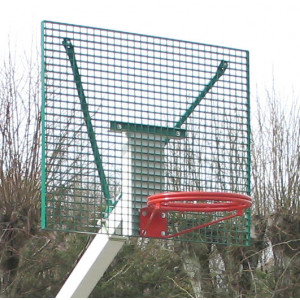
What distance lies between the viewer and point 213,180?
424 cm

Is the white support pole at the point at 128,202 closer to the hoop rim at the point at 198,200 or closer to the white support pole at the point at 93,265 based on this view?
the white support pole at the point at 93,265

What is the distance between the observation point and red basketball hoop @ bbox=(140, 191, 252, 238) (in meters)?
3.72

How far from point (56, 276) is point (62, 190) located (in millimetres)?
5458

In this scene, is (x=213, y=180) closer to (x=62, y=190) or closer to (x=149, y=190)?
(x=149, y=190)

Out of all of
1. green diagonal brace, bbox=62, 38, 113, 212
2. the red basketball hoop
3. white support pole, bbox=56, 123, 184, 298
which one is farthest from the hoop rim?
green diagonal brace, bbox=62, 38, 113, 212

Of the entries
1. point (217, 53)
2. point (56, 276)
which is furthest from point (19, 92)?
point (217, 53)

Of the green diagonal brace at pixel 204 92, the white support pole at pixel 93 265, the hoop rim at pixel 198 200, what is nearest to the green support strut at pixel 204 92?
the green diagonal brace at pixel 204 92

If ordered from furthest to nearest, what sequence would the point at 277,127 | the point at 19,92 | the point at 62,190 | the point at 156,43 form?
the point at 277,127 < the point at 19,92 < the point at 156,43 < the point at 62,190

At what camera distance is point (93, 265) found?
4.05 metres

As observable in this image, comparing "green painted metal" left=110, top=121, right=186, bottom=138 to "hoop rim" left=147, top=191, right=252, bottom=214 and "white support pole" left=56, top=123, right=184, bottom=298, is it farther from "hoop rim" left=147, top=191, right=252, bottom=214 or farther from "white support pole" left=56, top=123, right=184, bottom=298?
"hoop rim" left=147, top=191, right=252, bottom=214

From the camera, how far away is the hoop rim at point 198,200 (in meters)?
3.71

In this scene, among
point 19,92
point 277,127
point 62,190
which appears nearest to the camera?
point 62,190

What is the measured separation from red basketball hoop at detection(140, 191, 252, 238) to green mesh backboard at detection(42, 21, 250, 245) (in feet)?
0.20

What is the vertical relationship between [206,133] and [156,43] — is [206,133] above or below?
below
